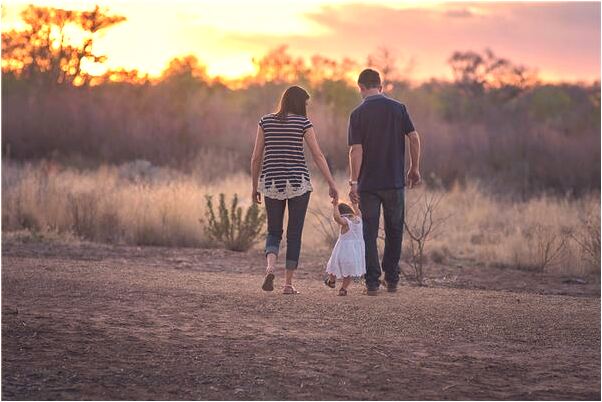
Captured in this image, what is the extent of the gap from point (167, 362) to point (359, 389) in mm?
1279

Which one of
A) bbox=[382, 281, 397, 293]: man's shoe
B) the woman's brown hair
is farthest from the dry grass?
the woman's brown hair

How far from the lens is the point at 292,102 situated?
9.34 metres

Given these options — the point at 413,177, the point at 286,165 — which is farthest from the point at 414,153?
the point at 286,165

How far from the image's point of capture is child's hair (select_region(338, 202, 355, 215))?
32.0 feet

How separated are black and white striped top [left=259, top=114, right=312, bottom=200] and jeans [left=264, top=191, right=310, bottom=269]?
0.08 meters

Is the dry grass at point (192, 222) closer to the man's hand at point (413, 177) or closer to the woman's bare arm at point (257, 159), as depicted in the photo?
the man's hand at point (413, 177)

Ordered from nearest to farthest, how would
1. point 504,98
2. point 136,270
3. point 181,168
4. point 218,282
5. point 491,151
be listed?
point 218,282 < point 136,270 < point 181,168 < point 491,151 < point 504,98

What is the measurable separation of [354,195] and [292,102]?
1.01 metres

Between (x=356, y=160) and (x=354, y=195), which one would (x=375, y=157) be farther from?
(x=354, y=195)

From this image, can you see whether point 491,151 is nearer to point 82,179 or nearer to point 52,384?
point 82,179

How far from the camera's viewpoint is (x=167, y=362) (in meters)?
7.01

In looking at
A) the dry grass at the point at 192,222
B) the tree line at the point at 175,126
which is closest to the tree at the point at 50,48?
the tree line at the point at 175,126

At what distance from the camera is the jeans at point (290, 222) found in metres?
9.51

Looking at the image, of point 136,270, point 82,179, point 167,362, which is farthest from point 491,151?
point 167,362
